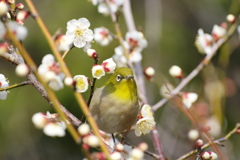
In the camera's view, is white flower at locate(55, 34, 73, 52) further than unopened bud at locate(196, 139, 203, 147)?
No

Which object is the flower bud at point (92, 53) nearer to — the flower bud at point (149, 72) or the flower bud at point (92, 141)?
the flower bud at point (92, 141)

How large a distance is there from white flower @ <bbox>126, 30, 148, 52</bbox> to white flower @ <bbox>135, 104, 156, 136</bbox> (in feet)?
1.04

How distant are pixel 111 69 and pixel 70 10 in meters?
4.07

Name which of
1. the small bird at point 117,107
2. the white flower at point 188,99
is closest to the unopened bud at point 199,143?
the white flower at point 188,99

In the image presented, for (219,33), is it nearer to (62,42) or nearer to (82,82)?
(82,82)

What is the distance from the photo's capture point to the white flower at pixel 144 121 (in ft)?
4.62

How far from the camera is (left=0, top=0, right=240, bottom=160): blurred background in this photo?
8.66 feet

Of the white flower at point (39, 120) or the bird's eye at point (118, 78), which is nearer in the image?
the white flower at point (39, 120)

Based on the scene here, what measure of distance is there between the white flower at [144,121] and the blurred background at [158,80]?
746 mm

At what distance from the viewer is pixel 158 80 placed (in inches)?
137

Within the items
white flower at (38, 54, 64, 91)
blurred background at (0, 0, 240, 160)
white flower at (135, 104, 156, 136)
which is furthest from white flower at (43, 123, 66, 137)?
blurred background at (0, 0, 240, 160)

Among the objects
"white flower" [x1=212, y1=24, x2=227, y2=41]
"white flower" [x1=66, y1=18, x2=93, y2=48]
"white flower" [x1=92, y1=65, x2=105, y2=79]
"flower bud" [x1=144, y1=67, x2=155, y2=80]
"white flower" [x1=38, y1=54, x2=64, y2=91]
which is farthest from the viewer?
"white flower" [x1=212, y1=24, x2=227, y2=41]

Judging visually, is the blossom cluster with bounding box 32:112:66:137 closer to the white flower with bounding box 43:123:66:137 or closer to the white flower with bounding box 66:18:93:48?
the white flower with bounding box 43:123:66:137

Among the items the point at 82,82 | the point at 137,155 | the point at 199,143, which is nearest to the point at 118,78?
the point at 82,82
